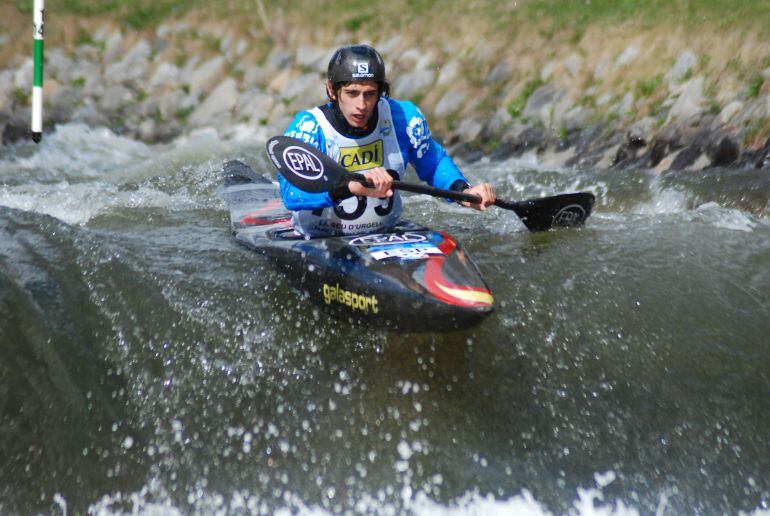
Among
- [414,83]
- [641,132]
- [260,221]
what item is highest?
[414,83]

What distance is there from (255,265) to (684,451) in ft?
8.31

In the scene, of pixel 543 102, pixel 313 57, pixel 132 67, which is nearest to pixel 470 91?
pixel 543 102

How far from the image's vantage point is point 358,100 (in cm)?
399

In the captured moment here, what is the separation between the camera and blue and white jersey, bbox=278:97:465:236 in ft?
13.6

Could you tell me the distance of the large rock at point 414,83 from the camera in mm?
10164

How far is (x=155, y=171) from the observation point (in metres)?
8.91

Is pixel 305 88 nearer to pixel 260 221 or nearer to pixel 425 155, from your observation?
pixel 260 221

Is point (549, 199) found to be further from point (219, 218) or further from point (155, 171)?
point (155, 171)

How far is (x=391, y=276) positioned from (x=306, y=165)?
774mm

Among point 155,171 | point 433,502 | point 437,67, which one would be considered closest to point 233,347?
point 433,502

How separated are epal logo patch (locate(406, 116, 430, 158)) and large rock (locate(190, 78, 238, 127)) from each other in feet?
Result: 23.2

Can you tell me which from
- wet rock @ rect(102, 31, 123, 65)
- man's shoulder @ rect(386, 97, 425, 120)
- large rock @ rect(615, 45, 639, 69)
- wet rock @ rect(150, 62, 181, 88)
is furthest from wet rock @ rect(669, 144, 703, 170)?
wet rock @ rect(102, 31, 123, 65)

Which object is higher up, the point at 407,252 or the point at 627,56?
the point at 627,56

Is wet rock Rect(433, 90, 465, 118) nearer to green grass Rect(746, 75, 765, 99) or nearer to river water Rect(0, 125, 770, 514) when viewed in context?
green grass Rect(746, 75, 765, 99)
